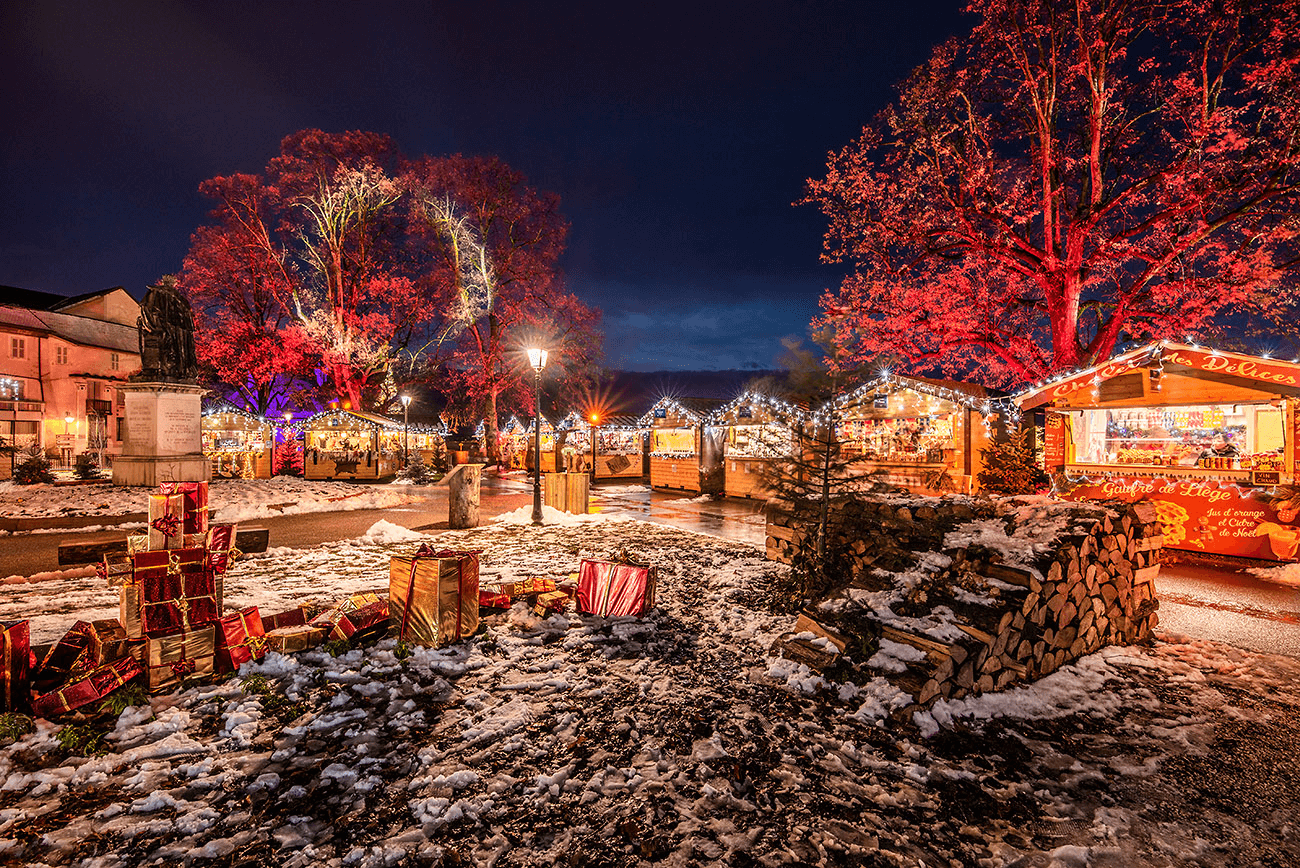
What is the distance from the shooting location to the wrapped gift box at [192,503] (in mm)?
3492

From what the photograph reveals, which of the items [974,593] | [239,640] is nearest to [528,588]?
[239,640]

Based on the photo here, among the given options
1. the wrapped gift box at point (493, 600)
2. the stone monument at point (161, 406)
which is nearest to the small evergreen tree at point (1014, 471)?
the wrapped gift box at point (493, 600)

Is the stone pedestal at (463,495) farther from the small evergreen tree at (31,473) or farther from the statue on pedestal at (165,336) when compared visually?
the small evergreen tree at (31,473)

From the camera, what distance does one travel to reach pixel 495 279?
97.0 ft

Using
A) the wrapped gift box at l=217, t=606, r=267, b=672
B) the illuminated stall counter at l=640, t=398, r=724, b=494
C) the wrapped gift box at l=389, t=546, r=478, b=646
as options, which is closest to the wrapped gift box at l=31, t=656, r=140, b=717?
the wrapped gift box at l=217, t=606, r=267, b=672

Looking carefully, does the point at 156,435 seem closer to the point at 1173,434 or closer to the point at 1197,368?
the point at 1197,368

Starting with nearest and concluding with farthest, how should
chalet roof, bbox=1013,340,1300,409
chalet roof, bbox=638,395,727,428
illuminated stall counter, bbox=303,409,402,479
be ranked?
chalet roof, bbox=1013,340,1300,409 < chalet roof, bbox=638,395,727,428 < illuminated stall counter, bbox=303,409,402,479

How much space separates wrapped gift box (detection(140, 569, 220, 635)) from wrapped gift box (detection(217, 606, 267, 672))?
0.21 m

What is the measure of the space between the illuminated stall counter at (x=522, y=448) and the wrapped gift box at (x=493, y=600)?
71.8 feet

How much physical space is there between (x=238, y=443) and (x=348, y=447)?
477 centimetres

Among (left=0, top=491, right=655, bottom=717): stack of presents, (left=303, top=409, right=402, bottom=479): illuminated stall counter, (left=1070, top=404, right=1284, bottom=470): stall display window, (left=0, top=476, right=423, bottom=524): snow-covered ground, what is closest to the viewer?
(left=0, top=491, right=655, bottom=717): stack of presents

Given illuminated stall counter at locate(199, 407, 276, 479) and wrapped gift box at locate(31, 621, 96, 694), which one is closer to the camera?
wrapped gift box at locate(31, 621, 96, 694)

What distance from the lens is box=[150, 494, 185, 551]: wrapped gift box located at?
11.1ft

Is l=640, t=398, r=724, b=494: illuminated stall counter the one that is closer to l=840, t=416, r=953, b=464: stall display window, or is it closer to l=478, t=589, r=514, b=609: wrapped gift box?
l=840, t=416, r=953, b=464: stall display window
